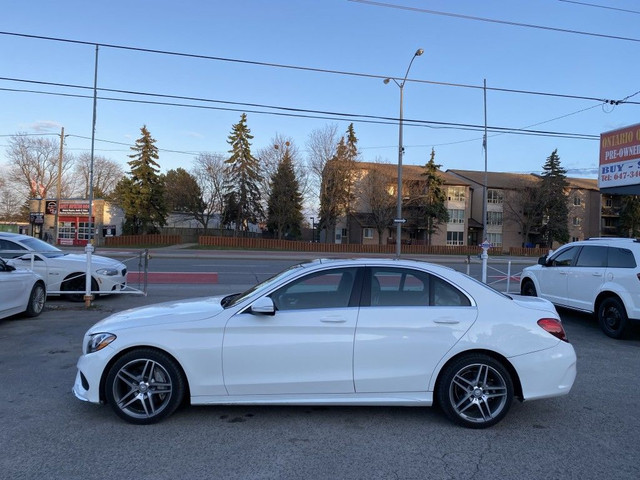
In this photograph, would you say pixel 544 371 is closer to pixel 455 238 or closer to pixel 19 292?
pixel 19 292

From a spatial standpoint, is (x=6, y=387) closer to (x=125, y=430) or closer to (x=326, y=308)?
(x=125, y=430)

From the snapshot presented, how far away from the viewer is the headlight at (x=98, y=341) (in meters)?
4.27

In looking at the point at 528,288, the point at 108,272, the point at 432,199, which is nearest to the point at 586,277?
the point at 528,288

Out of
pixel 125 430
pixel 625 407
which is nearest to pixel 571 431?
pixel 625 407

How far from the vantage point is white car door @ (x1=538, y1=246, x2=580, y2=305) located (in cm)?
962

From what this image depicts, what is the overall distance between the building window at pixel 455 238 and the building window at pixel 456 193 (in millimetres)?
4307

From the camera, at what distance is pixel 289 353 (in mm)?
4227

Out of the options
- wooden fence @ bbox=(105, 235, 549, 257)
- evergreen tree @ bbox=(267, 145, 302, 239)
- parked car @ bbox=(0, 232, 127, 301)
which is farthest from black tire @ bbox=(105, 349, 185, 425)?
evergreen tree @ bbox=(267, 145, 302, 239)

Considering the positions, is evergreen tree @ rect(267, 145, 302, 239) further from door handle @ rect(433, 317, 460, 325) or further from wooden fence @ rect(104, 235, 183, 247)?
door handle @ rect(433, 317, 460, 325)

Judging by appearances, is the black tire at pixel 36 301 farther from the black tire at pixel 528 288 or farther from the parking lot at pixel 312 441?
the black tire at pixel 528 288

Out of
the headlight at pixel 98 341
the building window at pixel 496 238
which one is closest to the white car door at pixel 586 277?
the headlight at pixel 98 341

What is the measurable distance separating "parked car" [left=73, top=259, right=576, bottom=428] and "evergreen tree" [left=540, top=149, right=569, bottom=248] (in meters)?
59.1

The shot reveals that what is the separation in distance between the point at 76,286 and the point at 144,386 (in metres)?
8.04

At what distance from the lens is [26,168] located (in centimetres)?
6297
